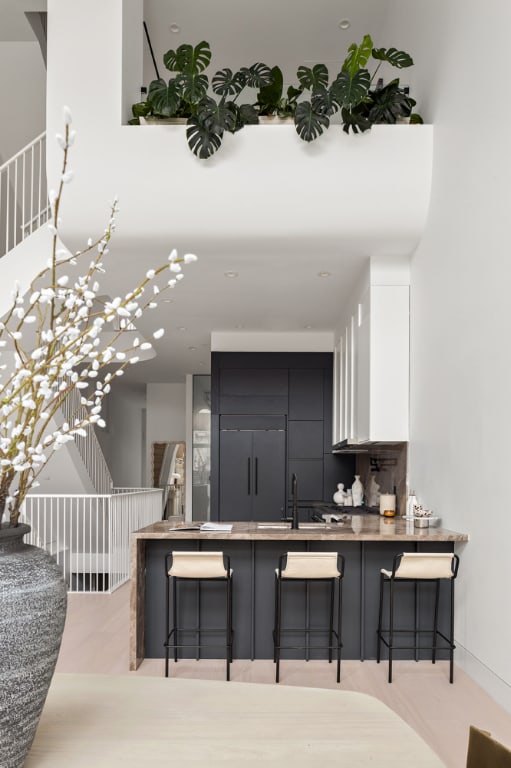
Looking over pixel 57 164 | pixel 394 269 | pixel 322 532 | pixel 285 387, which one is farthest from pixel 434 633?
pixel 285 387

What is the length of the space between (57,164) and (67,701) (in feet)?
15.4

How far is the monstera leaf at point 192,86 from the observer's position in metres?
5.20

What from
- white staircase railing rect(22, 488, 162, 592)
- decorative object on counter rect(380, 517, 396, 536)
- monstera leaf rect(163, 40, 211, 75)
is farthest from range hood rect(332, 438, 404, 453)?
monstera leaf rect(163, 40, 211, 75)

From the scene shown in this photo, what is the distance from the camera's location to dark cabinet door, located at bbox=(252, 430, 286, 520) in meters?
9.34

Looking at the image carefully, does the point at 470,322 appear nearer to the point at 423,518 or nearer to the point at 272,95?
the point at 423,518

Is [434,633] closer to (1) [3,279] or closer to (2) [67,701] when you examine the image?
(2) [67,701]

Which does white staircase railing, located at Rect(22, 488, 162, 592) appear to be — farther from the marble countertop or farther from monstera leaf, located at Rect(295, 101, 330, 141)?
monstera leaf, located at Rect(295, 101, 330, 141)

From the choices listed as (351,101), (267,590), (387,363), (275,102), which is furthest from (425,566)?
(275,102)

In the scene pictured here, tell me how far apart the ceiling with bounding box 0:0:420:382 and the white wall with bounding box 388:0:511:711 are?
1027 millimetres

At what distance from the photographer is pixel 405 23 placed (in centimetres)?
650

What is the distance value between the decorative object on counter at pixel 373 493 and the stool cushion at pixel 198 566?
369 centimetres

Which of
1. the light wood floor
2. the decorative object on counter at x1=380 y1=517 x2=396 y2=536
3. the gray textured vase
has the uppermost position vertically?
the gray textured vase

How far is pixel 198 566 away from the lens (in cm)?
440

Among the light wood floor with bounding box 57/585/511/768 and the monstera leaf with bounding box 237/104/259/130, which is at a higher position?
the monstera leaf with bounding box 237/104/259/130
